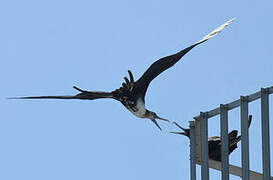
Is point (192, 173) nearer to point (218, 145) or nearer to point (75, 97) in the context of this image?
point (218, 145)

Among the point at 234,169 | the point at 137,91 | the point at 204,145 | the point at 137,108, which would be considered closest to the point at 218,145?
the point at 204,145

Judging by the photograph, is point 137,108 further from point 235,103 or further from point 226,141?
point 235,103

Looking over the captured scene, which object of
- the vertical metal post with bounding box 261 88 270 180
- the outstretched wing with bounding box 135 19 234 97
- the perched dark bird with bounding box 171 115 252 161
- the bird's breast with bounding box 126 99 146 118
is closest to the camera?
the vertical metal post with bounding box 261 88 270 180

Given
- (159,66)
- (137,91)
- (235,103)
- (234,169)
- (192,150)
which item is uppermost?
(159,66)

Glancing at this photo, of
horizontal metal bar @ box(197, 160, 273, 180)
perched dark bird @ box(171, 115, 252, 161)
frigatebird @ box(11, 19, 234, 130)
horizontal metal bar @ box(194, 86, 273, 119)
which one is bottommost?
horizontal metal bar @ box(197, 160, 273, 180)

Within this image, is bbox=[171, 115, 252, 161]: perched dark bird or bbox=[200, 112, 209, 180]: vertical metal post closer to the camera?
bbox=[200, 112, 209, 180]: vertical metal post

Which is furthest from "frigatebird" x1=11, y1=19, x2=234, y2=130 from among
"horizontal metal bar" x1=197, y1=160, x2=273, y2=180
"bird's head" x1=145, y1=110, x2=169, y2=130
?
"horizontal metal bar" x1=197, y1=160, x2=273, y2=180

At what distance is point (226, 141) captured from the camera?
1220 centimetres

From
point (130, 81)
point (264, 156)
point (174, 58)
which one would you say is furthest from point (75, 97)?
point (264, 156)

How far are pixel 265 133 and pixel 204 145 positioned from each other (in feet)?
5.00

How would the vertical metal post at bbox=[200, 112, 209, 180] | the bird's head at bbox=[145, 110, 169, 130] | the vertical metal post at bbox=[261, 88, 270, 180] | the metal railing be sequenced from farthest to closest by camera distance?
the bird's head at bbox=[145, 110, 169, 130]
the vertical metal post at bbox=[200, 112, 209, 180]
the metal railing
the vertical metal post at bbox=[261, 88, 270, 180]

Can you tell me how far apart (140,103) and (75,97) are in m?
1.20

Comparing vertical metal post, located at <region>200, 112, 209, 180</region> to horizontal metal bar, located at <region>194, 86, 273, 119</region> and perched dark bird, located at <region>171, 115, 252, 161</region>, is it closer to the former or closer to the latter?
horizontal metal bar, located at <region>194, 86, 273, 119</region>

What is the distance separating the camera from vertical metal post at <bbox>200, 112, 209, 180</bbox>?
494 inches
